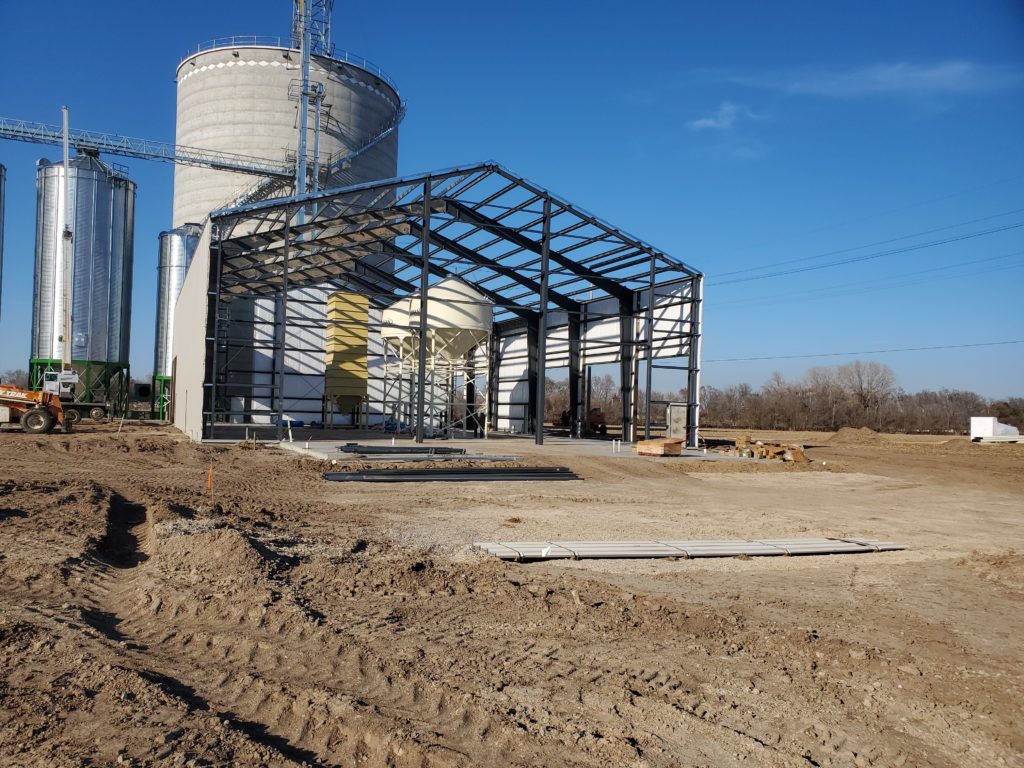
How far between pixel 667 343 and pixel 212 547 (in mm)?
26846

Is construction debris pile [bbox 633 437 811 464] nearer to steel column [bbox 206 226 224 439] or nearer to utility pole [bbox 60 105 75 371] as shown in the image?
steel column [bbox 206 226 224 439]

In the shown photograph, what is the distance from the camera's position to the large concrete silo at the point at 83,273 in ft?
126

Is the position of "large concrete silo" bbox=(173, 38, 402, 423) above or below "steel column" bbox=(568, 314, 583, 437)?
above

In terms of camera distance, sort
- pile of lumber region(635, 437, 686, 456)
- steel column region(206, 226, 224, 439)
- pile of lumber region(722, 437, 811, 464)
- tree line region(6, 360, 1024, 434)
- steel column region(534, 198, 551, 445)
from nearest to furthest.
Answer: steel column region(206, 226, 224, 439) → pile of lumber region(635, 437, 686, 456) → pile of lumber region(722, 437, 811, 464) → steel column region(534, 198, 551, 445) → tree line region(6, 360, 1024, 434)

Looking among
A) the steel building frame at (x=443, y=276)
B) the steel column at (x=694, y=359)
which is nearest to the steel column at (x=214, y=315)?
the steel building frame at (x=443, y=276)

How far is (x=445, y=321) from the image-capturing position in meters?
30.8

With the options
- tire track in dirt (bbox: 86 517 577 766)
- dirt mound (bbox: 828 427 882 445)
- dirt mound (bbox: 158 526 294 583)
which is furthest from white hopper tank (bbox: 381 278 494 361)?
tire track in dirt (bbox: 86 517 577 766)

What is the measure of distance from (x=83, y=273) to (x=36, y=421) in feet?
40.2

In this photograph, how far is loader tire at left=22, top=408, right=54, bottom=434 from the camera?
29469 millimetres

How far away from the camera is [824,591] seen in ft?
28.1

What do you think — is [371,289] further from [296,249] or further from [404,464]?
[404,464]

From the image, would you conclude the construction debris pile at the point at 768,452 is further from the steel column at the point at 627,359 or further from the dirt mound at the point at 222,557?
the dirt mound at the point at 222,557

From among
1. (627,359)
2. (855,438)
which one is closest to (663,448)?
(627,359)

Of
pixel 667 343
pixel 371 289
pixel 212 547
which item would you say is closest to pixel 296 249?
pixel 371 289
